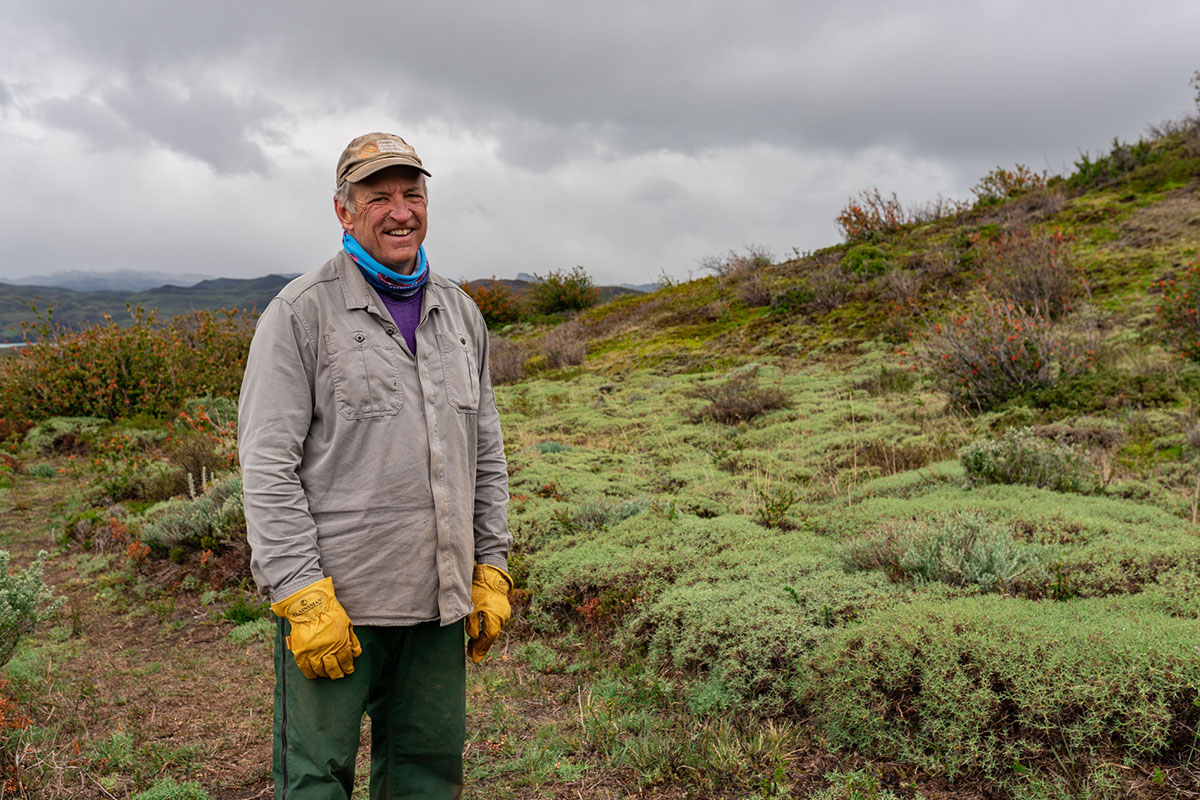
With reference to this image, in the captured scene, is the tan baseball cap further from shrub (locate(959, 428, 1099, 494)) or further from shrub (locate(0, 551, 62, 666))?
shrub (locate(959, 428, 1099, 494))

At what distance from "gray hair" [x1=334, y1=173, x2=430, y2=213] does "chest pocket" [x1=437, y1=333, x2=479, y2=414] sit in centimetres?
46

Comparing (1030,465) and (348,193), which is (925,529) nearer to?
(1030,465)

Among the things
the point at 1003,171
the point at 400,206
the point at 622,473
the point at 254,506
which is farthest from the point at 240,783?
the point at 1003,171

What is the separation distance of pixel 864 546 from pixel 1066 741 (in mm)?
1577

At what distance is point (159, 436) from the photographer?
10.4m

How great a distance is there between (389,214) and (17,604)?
315 cm

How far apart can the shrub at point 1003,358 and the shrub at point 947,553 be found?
426 cm

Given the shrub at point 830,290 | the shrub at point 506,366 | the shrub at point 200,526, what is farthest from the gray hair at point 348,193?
the shrub at point 830,290

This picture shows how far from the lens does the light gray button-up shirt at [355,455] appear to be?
195cm

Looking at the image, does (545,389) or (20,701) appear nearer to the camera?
(20,701)

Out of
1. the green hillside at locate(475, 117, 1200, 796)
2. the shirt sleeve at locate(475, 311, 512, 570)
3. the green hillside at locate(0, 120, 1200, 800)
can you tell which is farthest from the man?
the green hillside at locate(475, 117, 1200, 796)

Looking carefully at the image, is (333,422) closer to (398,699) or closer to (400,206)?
(400,206)

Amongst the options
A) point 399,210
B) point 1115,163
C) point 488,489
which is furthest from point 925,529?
point 1115,163

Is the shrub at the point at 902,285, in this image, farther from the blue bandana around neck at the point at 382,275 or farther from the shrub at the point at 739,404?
the blue bandana around neck at the point at 382,275
